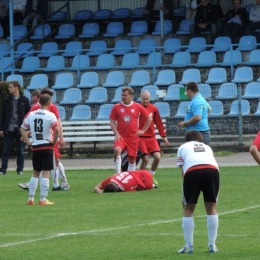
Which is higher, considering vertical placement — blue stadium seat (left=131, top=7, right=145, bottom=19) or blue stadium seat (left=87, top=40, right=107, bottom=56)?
blue stadium seat (left=131, top=7, right=145, bottom=19)

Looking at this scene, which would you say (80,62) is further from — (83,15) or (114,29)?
(83,15)

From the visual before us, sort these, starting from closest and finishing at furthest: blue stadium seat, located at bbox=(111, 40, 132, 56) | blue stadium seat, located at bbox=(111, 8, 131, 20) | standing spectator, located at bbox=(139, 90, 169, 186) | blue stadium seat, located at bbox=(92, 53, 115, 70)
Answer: standing spectator, located at bbox=(139, 90, 169, 186), blue stadium seat, located at bbox=(92, 53, 115, 70), blue stadium seat, located at bbox=(111, 40, 132, 56), blue stadium seat, located at bbox=(111, 8, 131, 20)

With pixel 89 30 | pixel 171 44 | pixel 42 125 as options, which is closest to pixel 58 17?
pixel 89 30

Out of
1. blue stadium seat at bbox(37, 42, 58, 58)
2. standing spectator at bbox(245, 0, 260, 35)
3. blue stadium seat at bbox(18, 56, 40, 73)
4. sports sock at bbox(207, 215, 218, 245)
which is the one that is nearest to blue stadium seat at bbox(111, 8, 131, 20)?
blue stadium seat at bbox(37, 42, 58, 58)

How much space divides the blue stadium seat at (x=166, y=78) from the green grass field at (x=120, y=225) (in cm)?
1173

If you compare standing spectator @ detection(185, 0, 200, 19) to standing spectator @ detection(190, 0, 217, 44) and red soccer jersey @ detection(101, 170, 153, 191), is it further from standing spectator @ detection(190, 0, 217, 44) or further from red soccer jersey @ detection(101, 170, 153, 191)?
red soccer jersey @ detection(101, 170, 153, 191)

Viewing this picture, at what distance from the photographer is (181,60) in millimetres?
31016

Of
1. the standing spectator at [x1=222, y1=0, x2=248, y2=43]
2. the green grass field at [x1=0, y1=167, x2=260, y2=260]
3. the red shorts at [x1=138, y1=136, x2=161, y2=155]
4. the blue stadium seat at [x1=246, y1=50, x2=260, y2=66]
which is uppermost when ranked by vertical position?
the standing spectator at [x1=222, y1=0, x2=248, y2=43]

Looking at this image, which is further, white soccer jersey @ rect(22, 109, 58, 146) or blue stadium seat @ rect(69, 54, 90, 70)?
blue stadium seat @ rect(69, 54, 90, 70)

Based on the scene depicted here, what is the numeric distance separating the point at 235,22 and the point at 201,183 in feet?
74.1

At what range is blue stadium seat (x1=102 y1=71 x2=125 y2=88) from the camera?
30.4m

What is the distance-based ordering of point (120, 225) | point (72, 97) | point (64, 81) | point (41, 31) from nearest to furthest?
point (120, 225) → point (72, 97) → point (64, 81) → point (41, 31)

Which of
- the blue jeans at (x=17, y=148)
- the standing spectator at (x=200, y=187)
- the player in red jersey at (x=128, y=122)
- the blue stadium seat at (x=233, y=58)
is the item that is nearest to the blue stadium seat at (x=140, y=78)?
the blue stadium seat at (x=233, y=58)

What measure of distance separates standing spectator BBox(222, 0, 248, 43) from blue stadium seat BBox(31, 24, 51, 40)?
7862 mm
